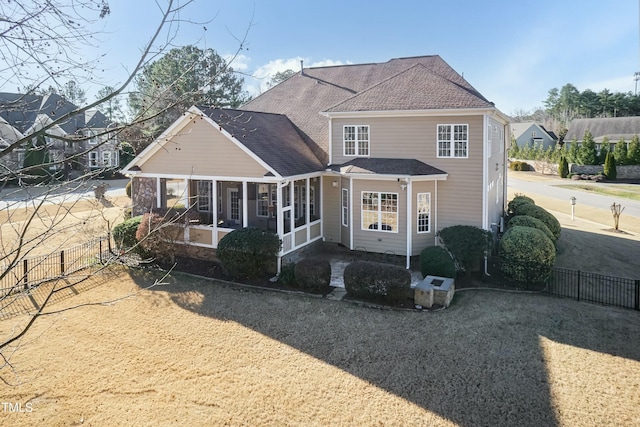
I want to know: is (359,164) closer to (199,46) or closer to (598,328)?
(598,328)

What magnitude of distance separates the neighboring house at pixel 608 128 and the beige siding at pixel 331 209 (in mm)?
57635

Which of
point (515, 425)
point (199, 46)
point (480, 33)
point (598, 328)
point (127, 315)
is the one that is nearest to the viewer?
Answer: point (199, 46)

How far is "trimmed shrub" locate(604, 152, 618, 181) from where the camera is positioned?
49.4 meters

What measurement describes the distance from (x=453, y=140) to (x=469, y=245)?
4.22m

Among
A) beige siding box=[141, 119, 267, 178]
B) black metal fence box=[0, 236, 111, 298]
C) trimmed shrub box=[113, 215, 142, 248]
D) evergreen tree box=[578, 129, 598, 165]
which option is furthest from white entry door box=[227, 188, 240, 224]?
evergreen tree box=[578, 129, 598, 165]

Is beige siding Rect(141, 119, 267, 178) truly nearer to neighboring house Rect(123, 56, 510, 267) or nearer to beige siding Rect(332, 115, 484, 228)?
neighboring house Rect(123, 56, 510, 267)

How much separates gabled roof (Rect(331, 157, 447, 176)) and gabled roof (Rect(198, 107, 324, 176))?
5.15 feet

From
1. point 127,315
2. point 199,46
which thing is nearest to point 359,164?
point 127,315

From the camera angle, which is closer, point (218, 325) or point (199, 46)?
point (199, 46)

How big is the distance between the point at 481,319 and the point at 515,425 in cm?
443

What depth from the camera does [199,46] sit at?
5.03 meters

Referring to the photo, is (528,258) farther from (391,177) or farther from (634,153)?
(634,153)

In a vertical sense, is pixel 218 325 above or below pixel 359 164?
below

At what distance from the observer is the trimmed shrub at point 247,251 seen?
14.2 meters
